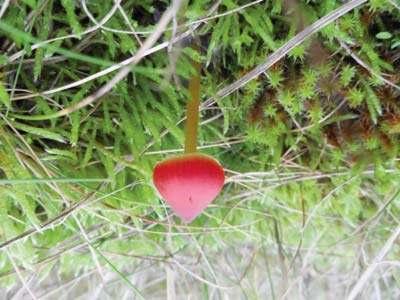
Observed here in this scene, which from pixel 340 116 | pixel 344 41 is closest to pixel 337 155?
pixel 340 116

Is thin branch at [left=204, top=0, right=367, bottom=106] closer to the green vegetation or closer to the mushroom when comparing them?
the green vegetation

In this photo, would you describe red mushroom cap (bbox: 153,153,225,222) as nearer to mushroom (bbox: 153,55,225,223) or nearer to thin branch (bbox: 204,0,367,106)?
mushroom (bbox: 153,55,225,223)

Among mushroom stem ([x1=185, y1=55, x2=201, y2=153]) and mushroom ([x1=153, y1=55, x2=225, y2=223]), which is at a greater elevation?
mushroom stem ([x1=185, y1=55, x2=201, y2=153])

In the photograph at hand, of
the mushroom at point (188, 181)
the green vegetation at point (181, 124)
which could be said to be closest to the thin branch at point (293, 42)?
the green vegetation at point (181, 124)

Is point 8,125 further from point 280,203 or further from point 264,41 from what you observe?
point 280,203

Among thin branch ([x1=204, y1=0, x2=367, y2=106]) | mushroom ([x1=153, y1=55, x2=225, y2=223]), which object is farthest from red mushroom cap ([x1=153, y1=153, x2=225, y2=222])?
thin branch ([x1=204, y1=0, x2=367, y2=106])
